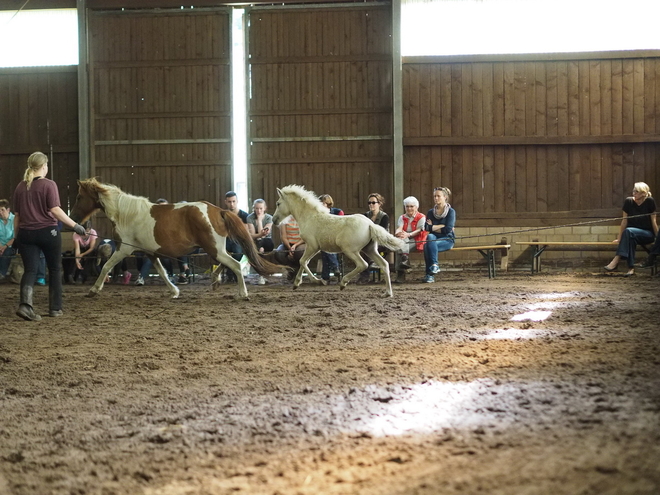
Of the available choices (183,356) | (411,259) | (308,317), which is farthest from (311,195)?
(183,356)

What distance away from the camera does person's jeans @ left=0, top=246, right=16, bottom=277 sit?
12.2 m

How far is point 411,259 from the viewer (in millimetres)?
13711

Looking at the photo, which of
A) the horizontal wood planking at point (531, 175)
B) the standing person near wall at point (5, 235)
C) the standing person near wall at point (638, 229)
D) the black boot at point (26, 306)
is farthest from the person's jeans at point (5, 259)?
the standing person near wall at point (638, 229)

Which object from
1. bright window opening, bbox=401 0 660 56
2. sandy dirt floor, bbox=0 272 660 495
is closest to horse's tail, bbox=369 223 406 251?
sandy dirt floor, bbox=0 272 660 495

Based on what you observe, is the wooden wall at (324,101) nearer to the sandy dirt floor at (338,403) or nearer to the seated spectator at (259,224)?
the seated spectator at (259,224)

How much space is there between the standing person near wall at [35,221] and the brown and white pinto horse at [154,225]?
2.30 meters

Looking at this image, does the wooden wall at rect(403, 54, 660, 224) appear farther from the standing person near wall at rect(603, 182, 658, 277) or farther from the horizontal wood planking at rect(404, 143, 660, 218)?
the standing person near wall at rect(603, 182, 658, 277)

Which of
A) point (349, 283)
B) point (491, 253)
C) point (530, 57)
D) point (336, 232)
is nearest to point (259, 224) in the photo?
point (349, 283)

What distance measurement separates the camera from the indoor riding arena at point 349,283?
9.12 ft

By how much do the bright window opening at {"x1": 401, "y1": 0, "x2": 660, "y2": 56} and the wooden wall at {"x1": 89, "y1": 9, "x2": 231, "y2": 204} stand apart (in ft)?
11.9

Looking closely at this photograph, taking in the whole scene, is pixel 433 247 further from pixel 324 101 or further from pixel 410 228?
pixel 324 101

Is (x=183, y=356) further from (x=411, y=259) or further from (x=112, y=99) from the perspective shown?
(x=112, y=99)

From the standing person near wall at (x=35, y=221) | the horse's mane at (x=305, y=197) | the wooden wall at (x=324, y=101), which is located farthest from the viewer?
the wooden wall at (x=324, y=101)

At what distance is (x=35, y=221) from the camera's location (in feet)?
23.0
